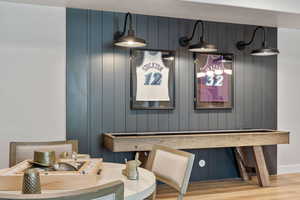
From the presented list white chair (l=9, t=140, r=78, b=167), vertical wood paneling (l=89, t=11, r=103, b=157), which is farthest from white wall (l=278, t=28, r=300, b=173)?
white chair (l=9, t=140, r=78, b=167)

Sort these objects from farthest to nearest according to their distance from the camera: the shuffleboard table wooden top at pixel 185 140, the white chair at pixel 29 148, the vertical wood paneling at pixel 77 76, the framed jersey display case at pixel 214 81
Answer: the framed jersey display case at pixel 214 81 → the vertical wood paneling at pixel 77 76 → the shuffleboard table wooden top at pixel 185 140 → the white chair at pixel 29 148

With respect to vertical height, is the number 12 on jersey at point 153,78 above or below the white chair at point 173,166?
above

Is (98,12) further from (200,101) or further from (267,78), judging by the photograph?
(267,78)

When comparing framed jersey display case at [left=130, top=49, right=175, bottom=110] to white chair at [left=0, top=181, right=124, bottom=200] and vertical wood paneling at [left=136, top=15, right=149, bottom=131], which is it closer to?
vertical wood paneling at [left=136, top=15, right=149, bottom=131]

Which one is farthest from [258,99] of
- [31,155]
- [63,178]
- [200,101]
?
[63,178]

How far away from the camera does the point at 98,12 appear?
162 inches

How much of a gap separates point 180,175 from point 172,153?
0.19 m

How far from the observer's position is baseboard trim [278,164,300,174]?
5156mm

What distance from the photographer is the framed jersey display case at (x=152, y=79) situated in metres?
4.29

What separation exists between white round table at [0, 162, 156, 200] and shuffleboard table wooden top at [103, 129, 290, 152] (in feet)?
4.65

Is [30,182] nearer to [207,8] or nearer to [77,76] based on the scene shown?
[77,76]

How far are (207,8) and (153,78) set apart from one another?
114cm

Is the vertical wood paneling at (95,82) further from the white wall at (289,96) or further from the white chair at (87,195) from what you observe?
the white chair at (87,195)

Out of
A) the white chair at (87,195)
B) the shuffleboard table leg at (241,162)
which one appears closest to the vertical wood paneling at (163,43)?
the shuffleboard table leg at (241,162)
